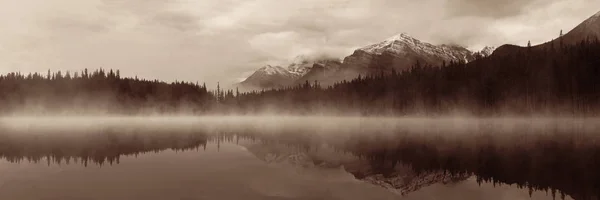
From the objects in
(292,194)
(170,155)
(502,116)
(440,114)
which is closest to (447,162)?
(292,194)

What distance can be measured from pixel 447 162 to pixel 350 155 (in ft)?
24.7

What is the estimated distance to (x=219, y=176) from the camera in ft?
68.8

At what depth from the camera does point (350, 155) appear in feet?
103

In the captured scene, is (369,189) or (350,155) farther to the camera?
(350,155)

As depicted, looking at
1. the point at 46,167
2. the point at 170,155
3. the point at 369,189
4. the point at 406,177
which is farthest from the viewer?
the point at 170,155

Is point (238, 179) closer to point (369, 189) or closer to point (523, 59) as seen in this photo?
point (369, 189)

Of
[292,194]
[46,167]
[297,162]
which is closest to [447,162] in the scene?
[297,162]

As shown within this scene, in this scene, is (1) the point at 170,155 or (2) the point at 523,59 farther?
(2) the point at 523,59

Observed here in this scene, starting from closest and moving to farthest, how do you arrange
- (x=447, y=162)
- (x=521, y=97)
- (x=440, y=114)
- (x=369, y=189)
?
(x=369, y=189) → (x=447, y=162) → (x=521, y=97) → (x=440, y=114)

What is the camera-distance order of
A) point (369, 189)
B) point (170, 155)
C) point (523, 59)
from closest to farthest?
1. point (369, 189)
2. point (170, 155)
3. point (523, 59)

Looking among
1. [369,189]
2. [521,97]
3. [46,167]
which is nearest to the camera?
[369,189]

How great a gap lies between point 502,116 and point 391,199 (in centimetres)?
14815

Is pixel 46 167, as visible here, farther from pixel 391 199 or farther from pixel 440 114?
pixel 440 114

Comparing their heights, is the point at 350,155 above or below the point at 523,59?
below
